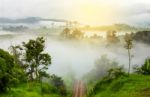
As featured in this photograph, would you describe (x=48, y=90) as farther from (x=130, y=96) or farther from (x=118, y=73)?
(x=130, y=96)

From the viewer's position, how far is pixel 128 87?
104812mm

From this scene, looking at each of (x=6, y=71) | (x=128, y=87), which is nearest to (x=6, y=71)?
(x=6, y=71)

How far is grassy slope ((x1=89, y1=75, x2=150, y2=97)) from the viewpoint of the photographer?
93.7 meters

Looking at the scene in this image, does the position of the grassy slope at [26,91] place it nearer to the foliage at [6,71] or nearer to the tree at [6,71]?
the tree at [6,71]

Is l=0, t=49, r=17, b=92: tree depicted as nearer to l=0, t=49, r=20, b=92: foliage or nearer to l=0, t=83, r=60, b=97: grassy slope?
l=0, t=49, r=20, b=92: foliage

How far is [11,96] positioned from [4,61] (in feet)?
35.7

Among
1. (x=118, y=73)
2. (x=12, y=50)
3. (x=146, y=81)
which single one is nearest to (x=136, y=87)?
(x=146, y=81)

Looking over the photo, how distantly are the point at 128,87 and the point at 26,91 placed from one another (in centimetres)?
3809

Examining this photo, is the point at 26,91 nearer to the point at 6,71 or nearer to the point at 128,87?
the point at 6,71

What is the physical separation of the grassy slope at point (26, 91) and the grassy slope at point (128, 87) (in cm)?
2123

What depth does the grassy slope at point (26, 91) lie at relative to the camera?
4547 inches

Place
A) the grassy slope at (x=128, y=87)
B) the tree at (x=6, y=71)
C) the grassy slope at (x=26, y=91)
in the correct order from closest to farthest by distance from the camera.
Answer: the grassy slope at (x=128, y=87) → the tree at (x=6, y=71) → the grassy slope at (x=26, y=91)

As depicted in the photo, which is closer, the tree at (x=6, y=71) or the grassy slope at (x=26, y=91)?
the tree at (x=6, y=71)

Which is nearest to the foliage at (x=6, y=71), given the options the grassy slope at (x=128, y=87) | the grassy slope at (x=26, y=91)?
the grassy slope at (x=26, y=91)
